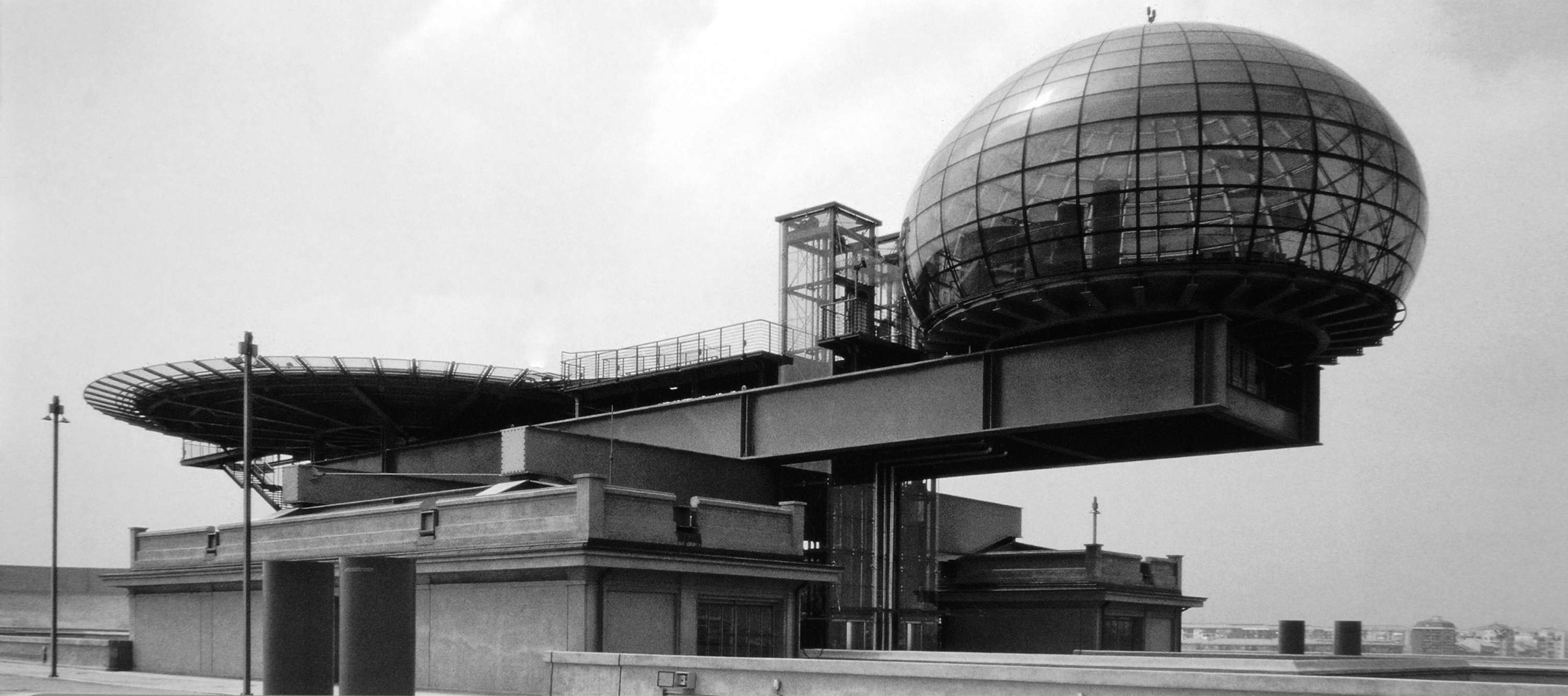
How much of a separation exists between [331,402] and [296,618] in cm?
3792

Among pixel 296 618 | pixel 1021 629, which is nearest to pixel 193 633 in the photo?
pixel 296 618

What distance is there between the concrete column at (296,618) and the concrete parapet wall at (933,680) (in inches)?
261

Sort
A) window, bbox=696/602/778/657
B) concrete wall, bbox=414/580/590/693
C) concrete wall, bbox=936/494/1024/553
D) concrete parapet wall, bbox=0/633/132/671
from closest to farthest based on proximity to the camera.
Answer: concrete wall, bbox=414/580/590/693, window, bbox=696/602/778/657, concrete parapet wall, bbox=0/633/132/671, concrete wall, bbox=936/494/1024/553

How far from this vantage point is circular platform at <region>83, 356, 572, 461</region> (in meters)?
48.0

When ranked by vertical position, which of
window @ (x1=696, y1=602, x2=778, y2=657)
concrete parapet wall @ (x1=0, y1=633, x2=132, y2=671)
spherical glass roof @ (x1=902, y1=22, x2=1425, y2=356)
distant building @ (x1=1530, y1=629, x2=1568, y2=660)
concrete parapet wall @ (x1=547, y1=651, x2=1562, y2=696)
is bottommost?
distant building @ (x1=1530, y1=629, x2=1568, y2=660)

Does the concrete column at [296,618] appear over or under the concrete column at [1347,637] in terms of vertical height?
over

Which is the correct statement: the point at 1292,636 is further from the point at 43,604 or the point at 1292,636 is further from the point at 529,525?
the point at 43,604

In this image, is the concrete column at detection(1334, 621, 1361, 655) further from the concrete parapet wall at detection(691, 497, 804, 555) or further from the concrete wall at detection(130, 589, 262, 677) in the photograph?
the concrete wall at detection(130, 589, 262, 677)

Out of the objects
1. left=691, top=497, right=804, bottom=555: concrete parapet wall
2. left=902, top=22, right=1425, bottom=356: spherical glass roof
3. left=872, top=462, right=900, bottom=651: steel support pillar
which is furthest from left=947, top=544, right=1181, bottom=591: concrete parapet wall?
left=902, top=22, right=1425, bottom=356: spherical glass roof

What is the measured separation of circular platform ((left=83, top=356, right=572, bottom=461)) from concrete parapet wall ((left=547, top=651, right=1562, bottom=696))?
25318mm

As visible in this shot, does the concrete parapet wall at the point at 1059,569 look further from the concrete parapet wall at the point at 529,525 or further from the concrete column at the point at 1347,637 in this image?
the concrete parapet wall at the point at 529,525

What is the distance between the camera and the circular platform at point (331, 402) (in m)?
48.0

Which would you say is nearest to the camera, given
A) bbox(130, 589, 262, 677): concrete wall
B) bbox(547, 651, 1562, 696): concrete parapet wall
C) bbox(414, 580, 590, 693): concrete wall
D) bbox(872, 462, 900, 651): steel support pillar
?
bbox(547, 651, 1562, 696): concrete parapet wall

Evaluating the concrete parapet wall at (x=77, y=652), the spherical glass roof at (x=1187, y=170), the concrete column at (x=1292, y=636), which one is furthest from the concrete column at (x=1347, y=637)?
the concrete parapet wall at (x=77, y=652)
